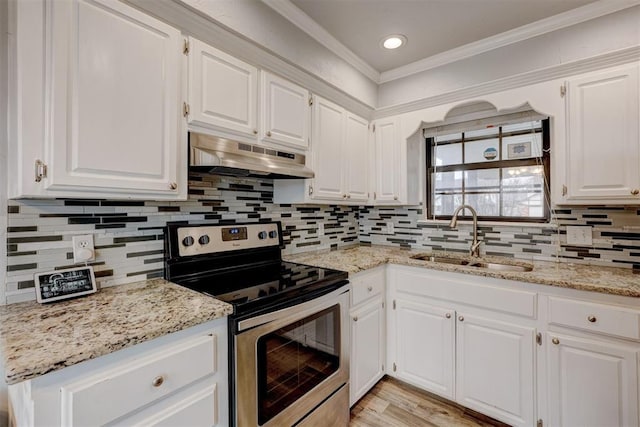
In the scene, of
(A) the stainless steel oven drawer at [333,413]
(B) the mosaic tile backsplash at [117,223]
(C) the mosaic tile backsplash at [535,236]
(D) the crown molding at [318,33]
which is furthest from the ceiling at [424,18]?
(A) the stainless steel oven drawer at [333,413]

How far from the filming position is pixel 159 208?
152 centimetres

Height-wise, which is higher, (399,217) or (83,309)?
(399,217)

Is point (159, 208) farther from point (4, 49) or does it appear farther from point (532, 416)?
point (532, 416)

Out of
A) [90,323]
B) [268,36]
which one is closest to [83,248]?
[90,323]

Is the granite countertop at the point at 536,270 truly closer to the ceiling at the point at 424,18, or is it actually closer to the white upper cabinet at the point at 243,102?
the white upper cabinet at the point at 243,102

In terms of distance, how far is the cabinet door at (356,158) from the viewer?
232cm

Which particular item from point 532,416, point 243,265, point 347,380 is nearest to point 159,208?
point 243,265

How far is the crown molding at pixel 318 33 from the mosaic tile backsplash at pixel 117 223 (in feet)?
3.34

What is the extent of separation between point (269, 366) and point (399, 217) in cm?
190

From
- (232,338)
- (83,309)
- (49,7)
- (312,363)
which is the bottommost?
(312,363)

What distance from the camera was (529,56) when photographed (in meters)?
1.97

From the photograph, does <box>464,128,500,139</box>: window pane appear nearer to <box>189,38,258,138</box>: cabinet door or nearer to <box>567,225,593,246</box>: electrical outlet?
<box>567,225,593,246</box>: electrical outlet

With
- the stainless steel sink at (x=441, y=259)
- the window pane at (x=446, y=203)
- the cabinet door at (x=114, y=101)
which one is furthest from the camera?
the window pane at (x=446, y=203)

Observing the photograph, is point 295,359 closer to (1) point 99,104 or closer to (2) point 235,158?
(2) point 235,158
